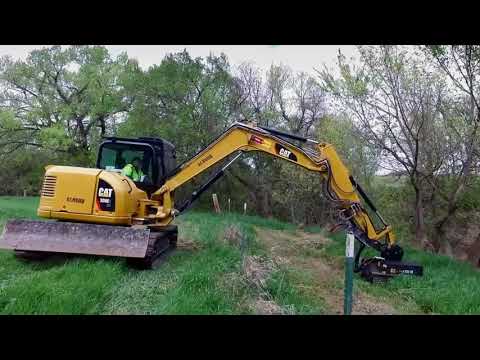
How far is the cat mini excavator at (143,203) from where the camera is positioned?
24.0 feet

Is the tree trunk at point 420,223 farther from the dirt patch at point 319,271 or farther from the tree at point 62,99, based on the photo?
the tree at point 62,99

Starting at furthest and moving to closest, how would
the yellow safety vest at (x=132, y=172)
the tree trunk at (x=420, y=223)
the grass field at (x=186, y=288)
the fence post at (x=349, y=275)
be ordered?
the tree trunk at (x=420, y=223), the yellow safety vest at (x=132, y=172), the grass field at (x=186, y=288), the fence post at (x=349, y=275)

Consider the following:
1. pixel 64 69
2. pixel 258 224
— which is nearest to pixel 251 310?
pixel 258 224

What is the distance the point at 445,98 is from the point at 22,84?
3085cm

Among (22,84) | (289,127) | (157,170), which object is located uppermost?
(22,84)

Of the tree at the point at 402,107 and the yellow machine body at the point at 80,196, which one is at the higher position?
the tree at the point at 402,107

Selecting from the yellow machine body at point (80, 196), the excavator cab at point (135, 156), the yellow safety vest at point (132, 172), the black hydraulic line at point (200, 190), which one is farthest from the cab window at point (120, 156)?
the yellow machine body at point (80, 196)

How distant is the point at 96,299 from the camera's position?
17.5ft

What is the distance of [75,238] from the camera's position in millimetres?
7293

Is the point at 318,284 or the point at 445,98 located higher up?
the point at 445,98

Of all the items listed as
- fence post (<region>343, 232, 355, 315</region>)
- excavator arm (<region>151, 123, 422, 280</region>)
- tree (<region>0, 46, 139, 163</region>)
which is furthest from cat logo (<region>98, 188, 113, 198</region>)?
tree (<region>0, 46, 139, 163</region>)

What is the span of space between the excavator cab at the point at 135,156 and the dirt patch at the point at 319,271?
3.25m

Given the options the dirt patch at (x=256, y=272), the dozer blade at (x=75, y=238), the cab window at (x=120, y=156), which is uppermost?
the cab window at (x=120, y=156)
